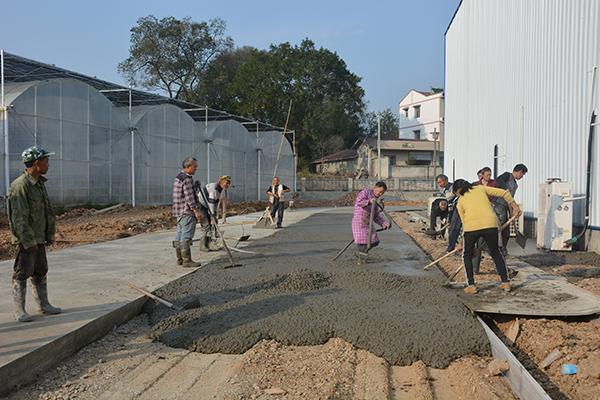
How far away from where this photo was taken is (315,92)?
4103cm

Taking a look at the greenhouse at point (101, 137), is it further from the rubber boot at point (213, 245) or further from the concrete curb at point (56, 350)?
the concrete curb at point (56, 350)

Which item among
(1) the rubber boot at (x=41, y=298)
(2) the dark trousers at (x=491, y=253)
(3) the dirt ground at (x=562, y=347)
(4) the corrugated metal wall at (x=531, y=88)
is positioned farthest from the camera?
(4) the corrugated metal wall at (x=531, y=88)

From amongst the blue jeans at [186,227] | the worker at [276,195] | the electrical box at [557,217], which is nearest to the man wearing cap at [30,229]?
the blue jeans at [186,227]

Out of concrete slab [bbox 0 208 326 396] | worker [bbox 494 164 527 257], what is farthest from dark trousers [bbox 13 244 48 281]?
worker [bbox 494 164 527 257]

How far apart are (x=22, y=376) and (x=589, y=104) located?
9635 millimetres

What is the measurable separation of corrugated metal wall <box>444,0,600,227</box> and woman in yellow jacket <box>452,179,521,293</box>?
3986 mm

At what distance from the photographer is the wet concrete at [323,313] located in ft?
12.4

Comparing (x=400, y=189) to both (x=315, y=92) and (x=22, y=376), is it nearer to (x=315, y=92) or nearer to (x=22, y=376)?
(x=315, y=92)

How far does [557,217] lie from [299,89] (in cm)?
3319

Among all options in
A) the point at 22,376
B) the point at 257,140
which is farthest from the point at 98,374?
the point at 257,140

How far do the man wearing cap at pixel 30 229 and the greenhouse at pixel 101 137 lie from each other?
1103 cm

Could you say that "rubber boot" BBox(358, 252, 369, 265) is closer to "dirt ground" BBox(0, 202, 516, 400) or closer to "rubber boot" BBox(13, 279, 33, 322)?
"dirt ground" BBox(0, 202, 516, 400)

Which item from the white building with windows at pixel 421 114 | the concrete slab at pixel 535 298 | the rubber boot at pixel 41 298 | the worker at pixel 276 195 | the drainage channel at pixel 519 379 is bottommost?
the drainage channel at pixel 519 379

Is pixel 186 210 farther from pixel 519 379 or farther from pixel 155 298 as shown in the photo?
pixel 519 379
